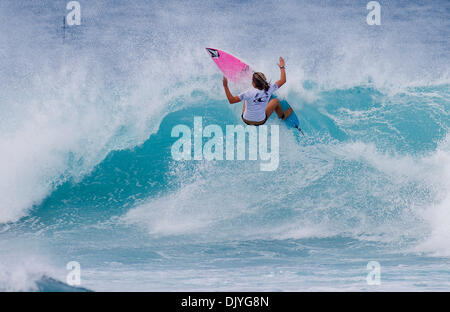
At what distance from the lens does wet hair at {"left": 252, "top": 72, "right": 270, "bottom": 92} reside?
5.64m

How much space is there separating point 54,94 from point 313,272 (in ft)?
24.9

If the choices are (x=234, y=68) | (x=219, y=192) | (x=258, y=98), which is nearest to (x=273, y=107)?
(x=258, y=98)

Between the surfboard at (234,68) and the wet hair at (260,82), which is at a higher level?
the surfboard at (234,68)

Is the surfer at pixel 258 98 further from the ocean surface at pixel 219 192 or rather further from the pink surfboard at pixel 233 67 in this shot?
the ocean surface at pixel 219 192

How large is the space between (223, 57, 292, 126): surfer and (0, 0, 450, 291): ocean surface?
3.32 ft

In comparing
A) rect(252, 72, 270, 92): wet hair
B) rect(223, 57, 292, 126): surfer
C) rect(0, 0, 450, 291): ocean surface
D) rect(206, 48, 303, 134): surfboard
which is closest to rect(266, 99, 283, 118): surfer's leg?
rect(223, 57, 292, 126): surfer

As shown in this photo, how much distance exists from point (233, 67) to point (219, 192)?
245cm

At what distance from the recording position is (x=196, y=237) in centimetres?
741

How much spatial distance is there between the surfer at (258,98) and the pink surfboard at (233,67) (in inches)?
26.6

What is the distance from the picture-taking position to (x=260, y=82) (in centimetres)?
566

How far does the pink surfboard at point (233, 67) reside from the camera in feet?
21.9

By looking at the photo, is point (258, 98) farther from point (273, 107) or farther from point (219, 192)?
point (219, 192)

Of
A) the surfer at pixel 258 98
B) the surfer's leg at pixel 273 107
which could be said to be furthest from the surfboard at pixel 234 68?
the surfer at pixel 258 98
